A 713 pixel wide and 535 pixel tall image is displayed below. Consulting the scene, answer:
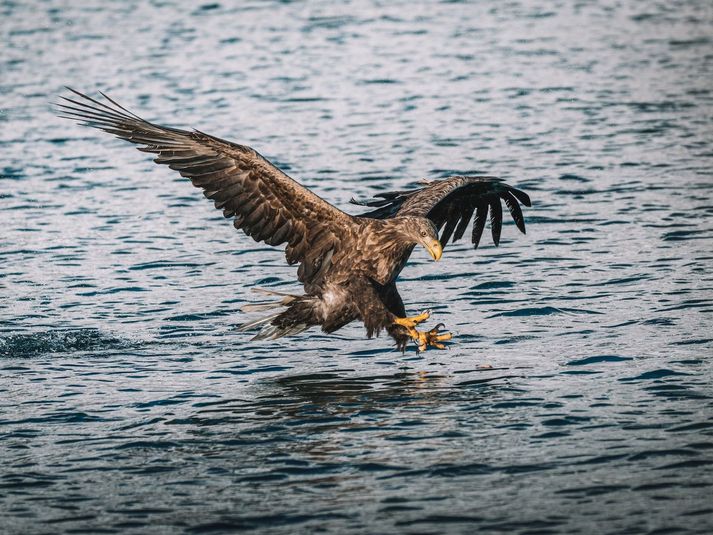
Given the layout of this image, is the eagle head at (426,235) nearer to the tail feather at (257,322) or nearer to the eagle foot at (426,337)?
the eagle foot at (426,337)

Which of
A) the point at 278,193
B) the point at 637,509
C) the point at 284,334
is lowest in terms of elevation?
the point at 637,509

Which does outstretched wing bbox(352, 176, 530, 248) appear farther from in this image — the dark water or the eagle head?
the eagle head

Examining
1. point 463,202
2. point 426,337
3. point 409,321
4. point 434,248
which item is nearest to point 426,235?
point 434,248

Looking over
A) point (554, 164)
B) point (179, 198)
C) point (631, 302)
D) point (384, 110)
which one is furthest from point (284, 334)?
point (384, 110)

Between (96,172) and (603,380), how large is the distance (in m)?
8.74

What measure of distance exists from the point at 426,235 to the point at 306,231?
1.00m

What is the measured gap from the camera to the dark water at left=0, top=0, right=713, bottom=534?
748 cm

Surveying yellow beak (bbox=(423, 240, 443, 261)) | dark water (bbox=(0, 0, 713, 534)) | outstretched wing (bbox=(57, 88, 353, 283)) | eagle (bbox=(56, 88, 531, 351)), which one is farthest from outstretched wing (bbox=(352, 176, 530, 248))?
yellow beak (bbox=(423, 240, 443, 261))

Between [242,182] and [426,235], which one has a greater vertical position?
[242,182]

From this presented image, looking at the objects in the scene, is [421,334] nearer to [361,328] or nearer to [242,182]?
[361,328]

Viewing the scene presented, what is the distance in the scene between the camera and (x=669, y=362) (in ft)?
30.8

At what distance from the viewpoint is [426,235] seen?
917 cm

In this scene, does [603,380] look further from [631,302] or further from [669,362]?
[631,302]

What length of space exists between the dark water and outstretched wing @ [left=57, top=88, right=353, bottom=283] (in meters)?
1.02
